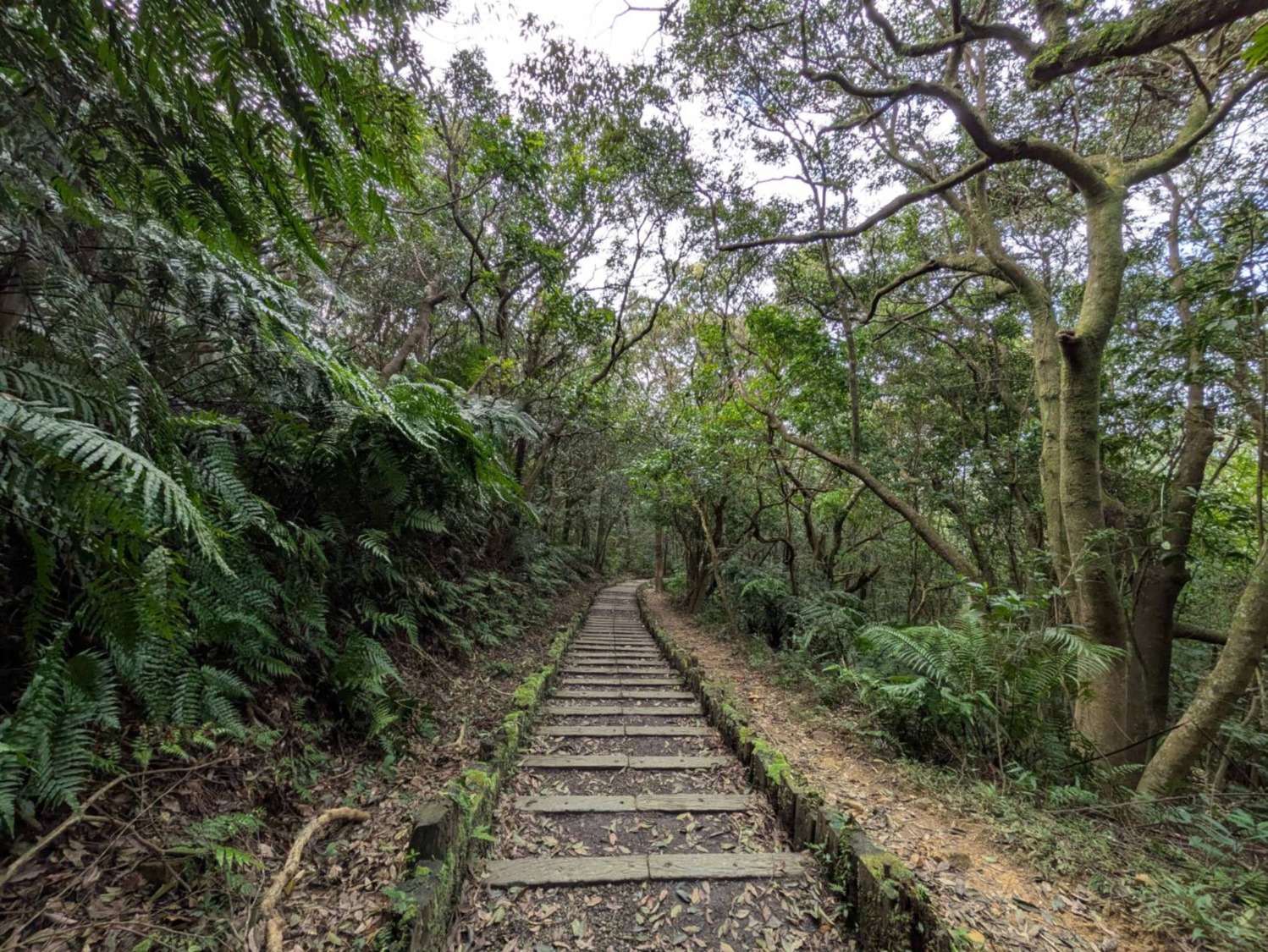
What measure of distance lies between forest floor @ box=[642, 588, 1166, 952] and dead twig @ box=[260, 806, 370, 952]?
2446 mm

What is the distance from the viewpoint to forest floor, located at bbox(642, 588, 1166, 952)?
6.16 ft

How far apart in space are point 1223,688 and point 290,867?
5.30 m

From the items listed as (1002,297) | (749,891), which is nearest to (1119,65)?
Answer: (1002,297)

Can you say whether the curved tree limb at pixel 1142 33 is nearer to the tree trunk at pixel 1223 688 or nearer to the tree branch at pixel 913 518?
→ the tree trunk at pixel 1223 688

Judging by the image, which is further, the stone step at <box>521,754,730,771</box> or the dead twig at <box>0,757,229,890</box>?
the stone step at <box>521,754,730,771</box>

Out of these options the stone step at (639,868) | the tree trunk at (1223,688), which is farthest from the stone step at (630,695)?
the tree trunk at (1223,688)

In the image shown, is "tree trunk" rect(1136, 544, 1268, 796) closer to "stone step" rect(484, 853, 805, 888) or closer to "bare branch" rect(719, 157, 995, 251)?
"stone step" rect(484, 853, 805, 888)

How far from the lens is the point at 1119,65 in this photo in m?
4.34

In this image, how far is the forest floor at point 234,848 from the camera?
4.57 feet

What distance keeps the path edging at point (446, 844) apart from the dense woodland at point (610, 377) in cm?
58

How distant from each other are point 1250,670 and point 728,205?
7349 mm

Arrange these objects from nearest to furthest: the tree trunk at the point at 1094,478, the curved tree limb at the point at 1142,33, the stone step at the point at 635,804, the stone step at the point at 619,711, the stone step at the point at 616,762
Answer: the curved tree limb at the point at 1142,33, the stone step at the point at 635,804, the stone step at the point at 616,762, the tree trunk at the point at 1094,478, the stone step at the point at 619,711

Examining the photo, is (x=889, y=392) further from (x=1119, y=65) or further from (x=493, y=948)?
(x=493, y=948)

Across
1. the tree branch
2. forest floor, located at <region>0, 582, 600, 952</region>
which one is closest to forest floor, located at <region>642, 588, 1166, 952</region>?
the tree branch
